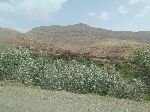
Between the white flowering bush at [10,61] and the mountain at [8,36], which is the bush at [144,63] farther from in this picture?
the mountain at [8,36]

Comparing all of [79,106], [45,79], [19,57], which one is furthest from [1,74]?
[79,106]

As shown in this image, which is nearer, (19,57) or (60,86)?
(60,86)

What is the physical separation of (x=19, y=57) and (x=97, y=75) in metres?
18.9

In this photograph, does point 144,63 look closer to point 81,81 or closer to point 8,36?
point 81,81

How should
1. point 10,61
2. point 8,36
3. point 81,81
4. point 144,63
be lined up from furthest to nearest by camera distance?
1. point 8,36
2. point 144,63
3. point 10,61
4. point 81,81

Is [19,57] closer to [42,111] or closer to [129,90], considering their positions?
[129,90]

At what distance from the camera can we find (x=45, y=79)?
2387 inches

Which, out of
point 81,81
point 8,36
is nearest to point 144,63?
point 81,81

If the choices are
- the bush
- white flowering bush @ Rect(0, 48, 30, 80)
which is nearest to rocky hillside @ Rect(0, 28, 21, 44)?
white flowering bush @ Rect(0, 48, 30, 80)

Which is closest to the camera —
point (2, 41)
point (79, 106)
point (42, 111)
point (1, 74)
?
point (42, 111)

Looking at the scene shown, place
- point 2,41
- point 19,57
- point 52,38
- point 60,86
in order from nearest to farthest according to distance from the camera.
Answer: point 60,86
point 19,57
point 2,41
point 52,38

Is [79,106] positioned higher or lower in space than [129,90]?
higher

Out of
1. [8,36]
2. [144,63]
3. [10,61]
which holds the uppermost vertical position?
[10,61]

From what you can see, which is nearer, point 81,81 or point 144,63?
point 81,81
